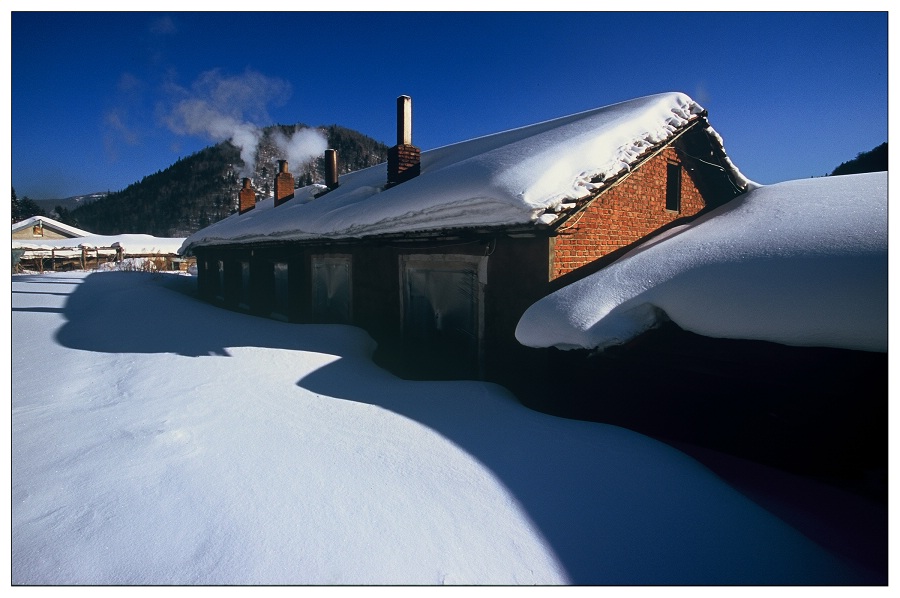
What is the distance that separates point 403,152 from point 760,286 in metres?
6.82

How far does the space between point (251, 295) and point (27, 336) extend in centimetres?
507

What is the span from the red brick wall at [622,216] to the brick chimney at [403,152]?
4.06 metres

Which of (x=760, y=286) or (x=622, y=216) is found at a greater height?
(x=622, y=216)

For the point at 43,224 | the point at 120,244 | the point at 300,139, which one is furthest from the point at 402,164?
the point at 300,139

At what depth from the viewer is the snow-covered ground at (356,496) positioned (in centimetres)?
208

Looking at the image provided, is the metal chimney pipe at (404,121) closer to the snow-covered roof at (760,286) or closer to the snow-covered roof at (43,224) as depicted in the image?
the snow-covered roof at (760,286)

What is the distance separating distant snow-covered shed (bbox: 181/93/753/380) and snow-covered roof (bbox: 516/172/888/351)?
105 centimetres

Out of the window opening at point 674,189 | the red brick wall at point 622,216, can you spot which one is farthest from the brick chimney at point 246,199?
the window opening at point 674,189

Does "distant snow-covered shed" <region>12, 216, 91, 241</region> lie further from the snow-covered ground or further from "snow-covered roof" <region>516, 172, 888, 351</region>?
"snow-covered roof" <region>516, 172, 888, 351</region>

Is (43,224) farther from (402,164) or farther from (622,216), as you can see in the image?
(622,216)

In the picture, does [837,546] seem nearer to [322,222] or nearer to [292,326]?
[292,326]

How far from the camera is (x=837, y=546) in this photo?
2.38 meters

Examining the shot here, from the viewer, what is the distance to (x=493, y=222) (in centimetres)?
495
